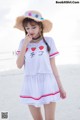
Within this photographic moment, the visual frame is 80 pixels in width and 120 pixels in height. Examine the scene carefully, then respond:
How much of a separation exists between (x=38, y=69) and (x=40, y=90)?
0.61 ft

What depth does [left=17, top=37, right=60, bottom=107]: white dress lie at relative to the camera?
2943mm

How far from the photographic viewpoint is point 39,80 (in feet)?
9.75

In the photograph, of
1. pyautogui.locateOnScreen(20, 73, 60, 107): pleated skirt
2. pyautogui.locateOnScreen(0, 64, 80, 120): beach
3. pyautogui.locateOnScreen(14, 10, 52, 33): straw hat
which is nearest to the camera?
pyautogui.locateOnScreen(20, 73, 60, 107): pleated skirt

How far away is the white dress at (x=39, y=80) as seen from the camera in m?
2.94

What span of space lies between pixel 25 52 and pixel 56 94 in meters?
0.46

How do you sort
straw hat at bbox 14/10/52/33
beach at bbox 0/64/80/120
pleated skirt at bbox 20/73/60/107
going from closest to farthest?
pleated skirt at bbox 20/73/60/107, straw hat at bbox 14/10/52/33, beach at bbox 0/64/80/120

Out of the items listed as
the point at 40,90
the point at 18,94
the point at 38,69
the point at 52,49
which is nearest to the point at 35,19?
the point at 52,49

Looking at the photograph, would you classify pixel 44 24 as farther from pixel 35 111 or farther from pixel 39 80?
pixel 35 111

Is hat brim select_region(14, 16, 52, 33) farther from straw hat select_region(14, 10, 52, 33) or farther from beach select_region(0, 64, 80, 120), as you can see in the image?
beach select_region(0, 64, 80, 120)

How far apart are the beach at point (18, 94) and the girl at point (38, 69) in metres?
1.33

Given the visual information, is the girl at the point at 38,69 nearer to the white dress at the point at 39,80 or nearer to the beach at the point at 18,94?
the white dress at the point at 39,80

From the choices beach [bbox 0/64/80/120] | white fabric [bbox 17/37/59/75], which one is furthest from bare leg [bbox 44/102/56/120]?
beach [bbox 0/64/80/120]

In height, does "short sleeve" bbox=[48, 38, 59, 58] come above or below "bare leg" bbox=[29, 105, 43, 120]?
above

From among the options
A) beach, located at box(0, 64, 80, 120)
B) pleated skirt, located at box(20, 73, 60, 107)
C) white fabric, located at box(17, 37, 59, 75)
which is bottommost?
beach, located at box(0, 64, 80, 120)
